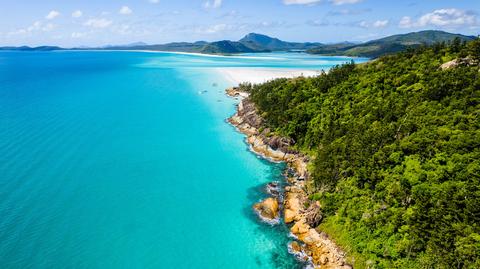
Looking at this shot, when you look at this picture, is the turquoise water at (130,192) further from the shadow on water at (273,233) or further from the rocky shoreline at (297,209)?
the rocky shoreline at (297,209)

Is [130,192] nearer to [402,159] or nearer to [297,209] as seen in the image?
[297,209]

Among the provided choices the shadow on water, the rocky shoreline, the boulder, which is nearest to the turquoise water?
the shadow on water

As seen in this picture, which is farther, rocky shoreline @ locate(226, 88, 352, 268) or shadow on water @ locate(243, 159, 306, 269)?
rocky shoreline @ locate(226, 88, 352, 268)

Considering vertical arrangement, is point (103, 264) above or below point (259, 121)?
below

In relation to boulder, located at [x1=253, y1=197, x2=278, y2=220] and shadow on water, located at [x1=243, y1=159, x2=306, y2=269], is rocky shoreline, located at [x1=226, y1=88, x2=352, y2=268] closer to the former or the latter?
boulder, located at [x1=253, y1=197, x2=278, y2=220]

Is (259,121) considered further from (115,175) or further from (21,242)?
(21,242)

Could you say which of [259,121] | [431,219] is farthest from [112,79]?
[431,219]
